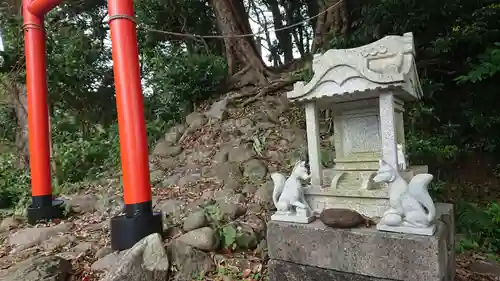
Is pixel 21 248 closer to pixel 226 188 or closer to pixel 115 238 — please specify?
pixel 115 238

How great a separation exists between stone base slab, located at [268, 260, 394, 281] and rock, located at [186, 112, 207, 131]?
3.74 meters

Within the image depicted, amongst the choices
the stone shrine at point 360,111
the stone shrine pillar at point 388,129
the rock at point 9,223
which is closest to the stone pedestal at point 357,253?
the stone shrine at point 360,111

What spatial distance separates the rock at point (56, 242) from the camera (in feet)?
10.8

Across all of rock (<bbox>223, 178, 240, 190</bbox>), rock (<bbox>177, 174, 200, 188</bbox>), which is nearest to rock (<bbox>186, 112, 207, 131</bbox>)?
rock (<bbox>177, 174, 200, 188</bbox>)

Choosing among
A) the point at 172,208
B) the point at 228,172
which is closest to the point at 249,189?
the point at 228,172

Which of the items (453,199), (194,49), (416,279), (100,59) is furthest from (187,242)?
(100,59)

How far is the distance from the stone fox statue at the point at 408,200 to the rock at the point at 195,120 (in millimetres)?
4181

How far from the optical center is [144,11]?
758cm

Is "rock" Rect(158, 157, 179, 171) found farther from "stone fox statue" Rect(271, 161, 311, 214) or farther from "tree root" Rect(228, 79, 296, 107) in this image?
"stone fox statue" Rect(271, 161, 311, 214)

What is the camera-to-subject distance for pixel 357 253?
2104mm

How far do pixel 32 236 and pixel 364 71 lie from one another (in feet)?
12.7

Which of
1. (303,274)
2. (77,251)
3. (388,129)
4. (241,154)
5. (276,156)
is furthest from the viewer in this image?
(241,154)

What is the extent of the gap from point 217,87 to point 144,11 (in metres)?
2.97

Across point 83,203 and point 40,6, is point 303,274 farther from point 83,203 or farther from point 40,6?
point 40,6
